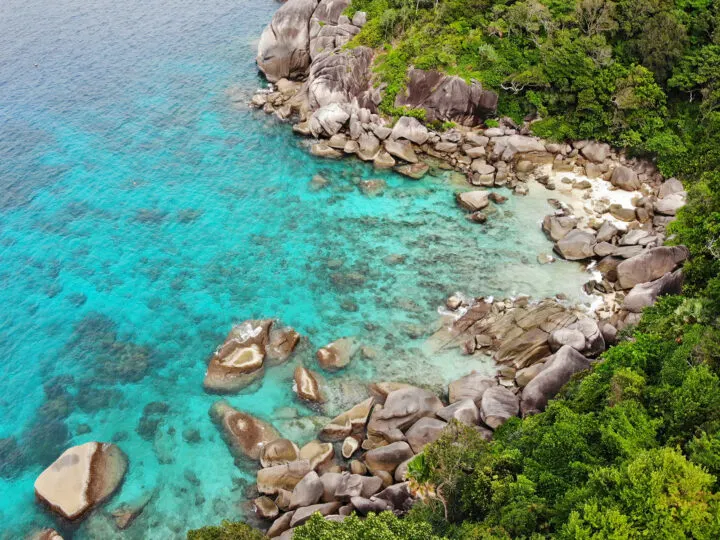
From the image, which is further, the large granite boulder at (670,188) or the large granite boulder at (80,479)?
the large granite boulder at (670,188)

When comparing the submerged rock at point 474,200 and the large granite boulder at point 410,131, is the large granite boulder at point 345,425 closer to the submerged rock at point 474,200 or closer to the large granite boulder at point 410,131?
the submerged rock at point 474,200

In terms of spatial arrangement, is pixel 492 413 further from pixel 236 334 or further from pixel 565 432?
pixel 236 334

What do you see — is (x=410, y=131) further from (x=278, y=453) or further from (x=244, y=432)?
(x=278, y=453)

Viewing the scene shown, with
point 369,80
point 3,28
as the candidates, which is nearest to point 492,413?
point 369,80

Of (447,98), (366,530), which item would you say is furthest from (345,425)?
(447,98)

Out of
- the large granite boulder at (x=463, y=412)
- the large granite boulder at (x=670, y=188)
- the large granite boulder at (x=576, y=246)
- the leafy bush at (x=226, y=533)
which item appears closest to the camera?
the leafy bush at (x=226, y=533)

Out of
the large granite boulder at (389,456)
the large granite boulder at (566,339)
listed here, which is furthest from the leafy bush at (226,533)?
the large granite boulder at (566,339)
